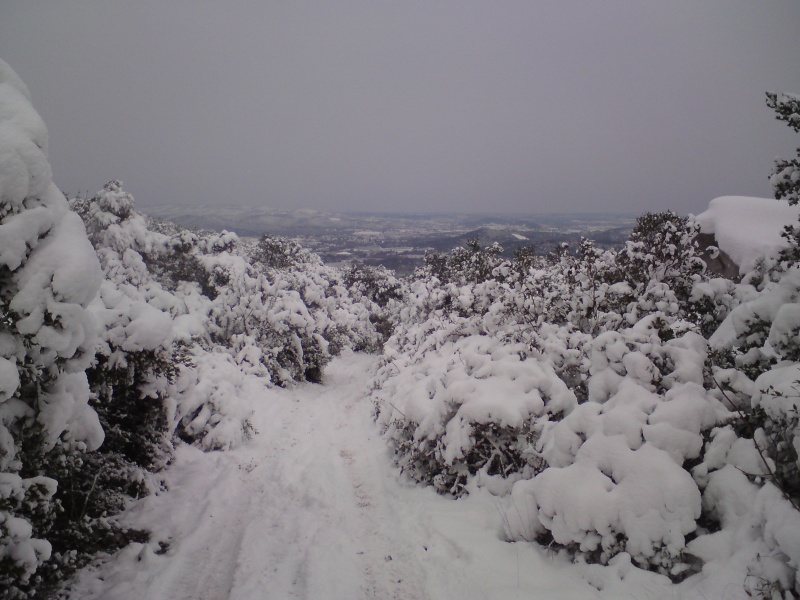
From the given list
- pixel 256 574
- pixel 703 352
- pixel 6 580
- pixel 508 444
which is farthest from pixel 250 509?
pixel 703 352

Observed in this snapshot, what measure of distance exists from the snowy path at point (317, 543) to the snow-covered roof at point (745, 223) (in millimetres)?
6779

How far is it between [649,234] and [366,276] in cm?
3103

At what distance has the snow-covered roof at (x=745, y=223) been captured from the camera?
809cm

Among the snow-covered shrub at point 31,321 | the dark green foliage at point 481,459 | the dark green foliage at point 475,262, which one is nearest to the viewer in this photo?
the snow-covered shrub at point 31,321

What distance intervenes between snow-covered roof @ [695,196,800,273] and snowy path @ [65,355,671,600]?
22.2ft

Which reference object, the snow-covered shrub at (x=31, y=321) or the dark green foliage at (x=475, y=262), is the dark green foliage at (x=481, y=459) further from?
the dark green foliage at (x=475, y=262)

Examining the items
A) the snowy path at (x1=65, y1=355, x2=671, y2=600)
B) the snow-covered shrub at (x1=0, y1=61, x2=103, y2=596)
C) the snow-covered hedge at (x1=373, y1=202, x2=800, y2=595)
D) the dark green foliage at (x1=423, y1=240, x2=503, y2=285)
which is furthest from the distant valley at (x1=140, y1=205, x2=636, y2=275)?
the snow-covered shrub at (x1=0, y1=61, x2=103, y2=596)

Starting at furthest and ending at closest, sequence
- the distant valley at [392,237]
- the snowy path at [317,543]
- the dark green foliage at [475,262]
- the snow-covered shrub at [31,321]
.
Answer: the distant valley at [392,237]
the dark green foliage at [475,262]
the snowy path at [317,543]
the snow-covered shrub at [31,321]

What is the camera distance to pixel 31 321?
108 inches

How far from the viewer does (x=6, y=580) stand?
288cm

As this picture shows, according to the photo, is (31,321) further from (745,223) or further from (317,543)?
(745,223)

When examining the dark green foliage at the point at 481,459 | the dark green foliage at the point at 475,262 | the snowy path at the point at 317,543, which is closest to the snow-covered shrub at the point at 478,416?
the dark green foliage at the point at 481,459

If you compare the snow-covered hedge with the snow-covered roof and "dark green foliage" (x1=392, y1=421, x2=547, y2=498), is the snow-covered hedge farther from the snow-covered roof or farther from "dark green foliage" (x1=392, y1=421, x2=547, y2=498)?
the snow-covered roof

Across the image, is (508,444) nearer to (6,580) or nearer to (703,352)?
(703,352)
